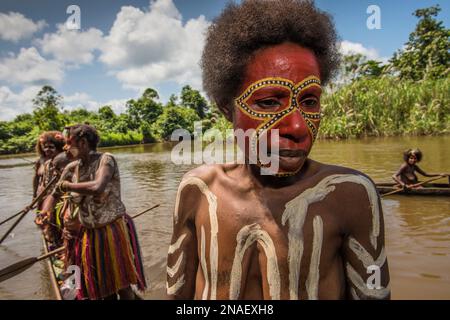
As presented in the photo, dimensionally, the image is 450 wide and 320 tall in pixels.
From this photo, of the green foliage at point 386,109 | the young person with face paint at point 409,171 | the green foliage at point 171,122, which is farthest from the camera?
the green foliage at point 171,122

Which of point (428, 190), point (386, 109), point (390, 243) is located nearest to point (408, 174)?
point (428, 190)

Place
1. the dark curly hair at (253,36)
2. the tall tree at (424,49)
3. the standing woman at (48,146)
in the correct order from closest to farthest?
the dark curly hair at (253,36), the standing woman at (48,146), the tall tree at (424,49)

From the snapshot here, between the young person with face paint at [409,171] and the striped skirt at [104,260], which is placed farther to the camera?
the young person with face paint at [409,171]

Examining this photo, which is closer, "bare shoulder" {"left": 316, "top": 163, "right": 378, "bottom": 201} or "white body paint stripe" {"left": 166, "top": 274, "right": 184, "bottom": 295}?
"bare shoulder" {"left": 316, "top": 163, "right": 378, "bottom": 201}

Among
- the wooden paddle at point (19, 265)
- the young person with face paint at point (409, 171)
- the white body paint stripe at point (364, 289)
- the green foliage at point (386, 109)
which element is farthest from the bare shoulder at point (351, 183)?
the green foliage at point (386, 109)

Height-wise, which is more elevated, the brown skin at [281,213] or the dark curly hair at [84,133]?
the dark curly hair at [84,133]

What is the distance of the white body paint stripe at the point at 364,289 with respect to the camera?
1.27 m

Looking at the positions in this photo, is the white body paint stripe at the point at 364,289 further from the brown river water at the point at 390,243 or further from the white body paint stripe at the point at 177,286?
the brown river water at the point at 390,243

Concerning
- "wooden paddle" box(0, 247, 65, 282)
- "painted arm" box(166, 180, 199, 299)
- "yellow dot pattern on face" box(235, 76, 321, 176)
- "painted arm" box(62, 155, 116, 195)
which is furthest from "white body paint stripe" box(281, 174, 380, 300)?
"wooden paddle" box(0, 247, 65, 282)

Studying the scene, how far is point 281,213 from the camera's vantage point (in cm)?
131

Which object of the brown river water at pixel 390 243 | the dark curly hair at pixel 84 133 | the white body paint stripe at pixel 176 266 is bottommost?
the brown river water at pixel 390 243

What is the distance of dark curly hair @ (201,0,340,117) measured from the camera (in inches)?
52.8

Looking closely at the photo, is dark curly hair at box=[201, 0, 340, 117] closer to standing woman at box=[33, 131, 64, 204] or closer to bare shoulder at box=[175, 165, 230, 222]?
bare shoulder at box=[175, 165, 230, 222]
